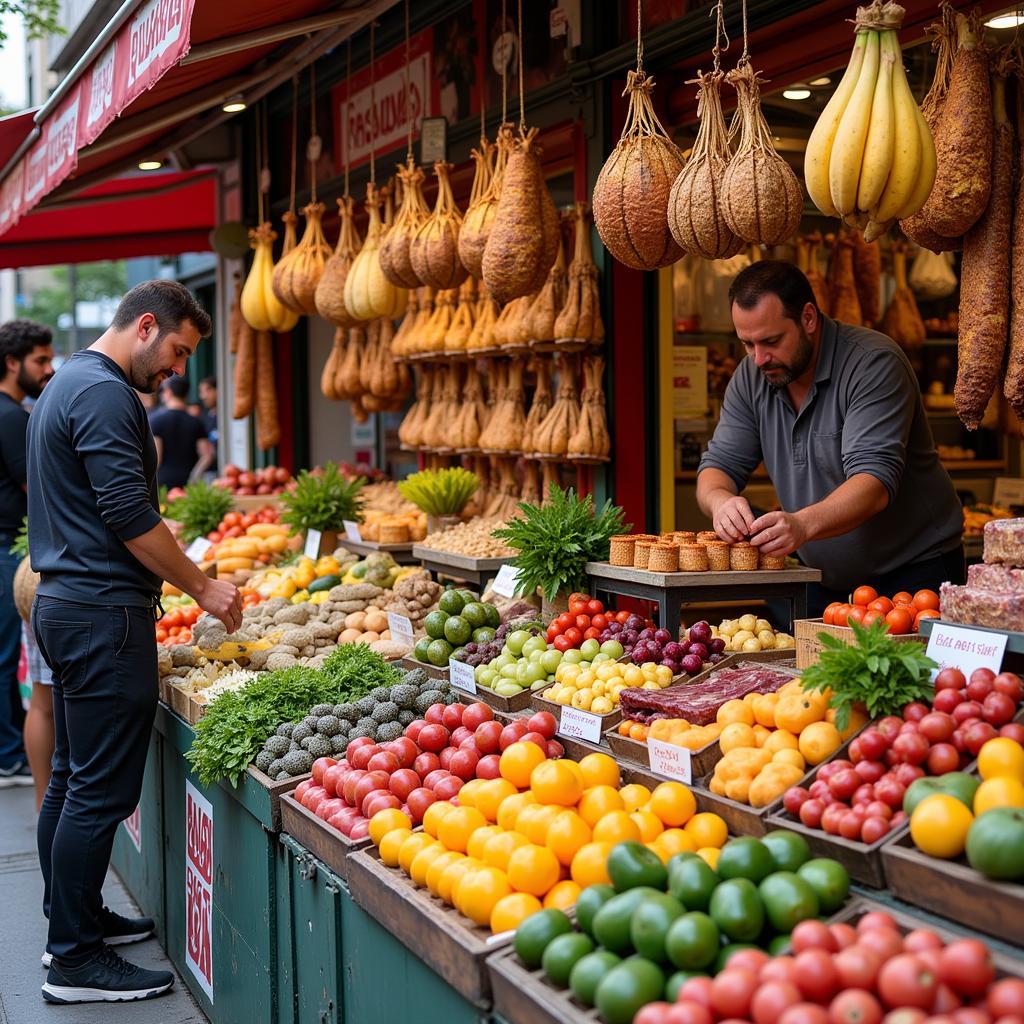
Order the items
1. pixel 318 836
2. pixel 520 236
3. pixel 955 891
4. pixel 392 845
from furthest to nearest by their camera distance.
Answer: pixel 520 236 < pixel 318 836 < pixel 392 845 < pixel 955 891

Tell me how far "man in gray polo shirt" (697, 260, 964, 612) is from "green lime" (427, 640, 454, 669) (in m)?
1.08

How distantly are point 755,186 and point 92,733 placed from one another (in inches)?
103

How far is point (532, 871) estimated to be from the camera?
238cm

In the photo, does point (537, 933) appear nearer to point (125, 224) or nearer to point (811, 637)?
point (811, 637)

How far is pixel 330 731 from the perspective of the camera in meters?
3.66

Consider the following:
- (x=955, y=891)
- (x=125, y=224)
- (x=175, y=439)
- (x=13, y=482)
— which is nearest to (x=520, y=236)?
(x=955, y=891)

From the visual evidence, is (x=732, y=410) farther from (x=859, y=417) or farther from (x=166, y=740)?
(x=166, y=740)

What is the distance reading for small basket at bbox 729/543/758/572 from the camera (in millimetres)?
3848

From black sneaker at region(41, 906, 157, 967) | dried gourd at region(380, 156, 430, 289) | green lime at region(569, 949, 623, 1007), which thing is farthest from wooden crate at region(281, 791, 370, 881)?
dried gourd at region(380, 156, 430, 289)

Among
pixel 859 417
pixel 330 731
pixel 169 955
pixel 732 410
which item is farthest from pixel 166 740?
pixel 859 417

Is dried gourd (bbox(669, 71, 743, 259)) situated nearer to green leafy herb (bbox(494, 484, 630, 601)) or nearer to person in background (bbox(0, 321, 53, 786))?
green leafy herb (bbox(494, 484, 630, 601))

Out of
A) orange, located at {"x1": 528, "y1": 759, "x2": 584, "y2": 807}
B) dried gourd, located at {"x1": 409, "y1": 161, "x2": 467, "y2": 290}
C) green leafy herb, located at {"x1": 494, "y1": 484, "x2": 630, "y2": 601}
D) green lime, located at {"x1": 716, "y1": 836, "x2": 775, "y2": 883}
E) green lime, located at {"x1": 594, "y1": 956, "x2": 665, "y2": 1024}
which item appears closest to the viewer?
green lime, located at {"x1": 594, "y1": 956, "x2": 665, "y2": 1024}

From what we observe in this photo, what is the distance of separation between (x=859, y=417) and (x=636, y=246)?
38.3 inches

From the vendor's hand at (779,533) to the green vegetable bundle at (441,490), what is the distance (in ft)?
8.46
